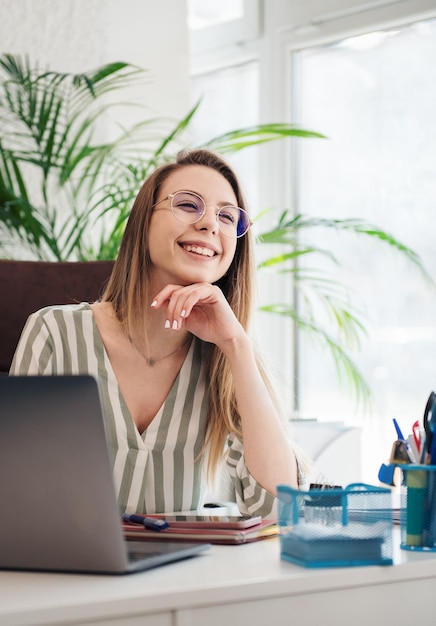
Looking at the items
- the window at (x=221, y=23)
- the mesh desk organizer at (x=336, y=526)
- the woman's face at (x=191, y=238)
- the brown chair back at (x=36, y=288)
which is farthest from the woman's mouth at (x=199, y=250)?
the window at (x=221, y=23)

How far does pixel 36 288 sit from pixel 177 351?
42 cm

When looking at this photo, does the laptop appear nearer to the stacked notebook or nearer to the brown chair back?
the stacked notebook

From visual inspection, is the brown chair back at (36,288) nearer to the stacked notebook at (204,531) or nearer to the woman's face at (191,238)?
the woman's face at (191,238)

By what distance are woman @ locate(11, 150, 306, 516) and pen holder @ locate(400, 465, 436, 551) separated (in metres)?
0.33

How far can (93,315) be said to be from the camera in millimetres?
1533

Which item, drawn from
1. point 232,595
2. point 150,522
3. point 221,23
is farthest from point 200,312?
point 221,23

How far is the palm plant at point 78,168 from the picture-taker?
7.95 ft

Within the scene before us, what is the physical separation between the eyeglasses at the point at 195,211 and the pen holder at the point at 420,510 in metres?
0.61

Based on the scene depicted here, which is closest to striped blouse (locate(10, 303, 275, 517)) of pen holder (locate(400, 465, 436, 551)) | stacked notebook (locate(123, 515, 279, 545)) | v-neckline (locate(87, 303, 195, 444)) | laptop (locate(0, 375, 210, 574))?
v-neckline (locate(87, 303, 195, 444))

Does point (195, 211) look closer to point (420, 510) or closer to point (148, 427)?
point (148, 427)

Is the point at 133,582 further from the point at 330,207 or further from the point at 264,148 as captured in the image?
the point at 264,148

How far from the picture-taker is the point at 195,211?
58.3 inches

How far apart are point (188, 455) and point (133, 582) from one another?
0.62 m

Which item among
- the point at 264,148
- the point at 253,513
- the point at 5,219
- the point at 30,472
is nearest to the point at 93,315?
the point at 253,513
